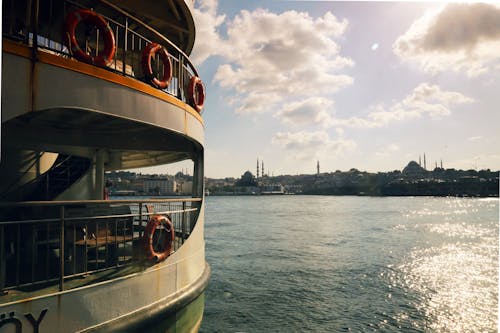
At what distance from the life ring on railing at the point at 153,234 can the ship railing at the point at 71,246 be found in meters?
0.10

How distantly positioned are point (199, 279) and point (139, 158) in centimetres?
709

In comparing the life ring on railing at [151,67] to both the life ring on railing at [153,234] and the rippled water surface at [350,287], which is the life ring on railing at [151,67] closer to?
the life ring on railing at [153,234]

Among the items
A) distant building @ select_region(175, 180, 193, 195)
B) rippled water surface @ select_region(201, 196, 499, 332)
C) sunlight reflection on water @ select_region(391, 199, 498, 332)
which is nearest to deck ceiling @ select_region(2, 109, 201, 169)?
rippled water surface @ select_region(201, 196, 499, 332)

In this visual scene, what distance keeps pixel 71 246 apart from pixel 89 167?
15.1 ft

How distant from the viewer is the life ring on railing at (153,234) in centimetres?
645

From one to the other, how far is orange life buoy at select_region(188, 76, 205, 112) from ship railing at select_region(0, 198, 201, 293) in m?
2.53

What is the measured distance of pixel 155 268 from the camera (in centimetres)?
658

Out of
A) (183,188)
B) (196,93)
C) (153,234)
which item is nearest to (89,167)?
(196,93)

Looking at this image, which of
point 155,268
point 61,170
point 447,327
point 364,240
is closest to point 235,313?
point 155,268

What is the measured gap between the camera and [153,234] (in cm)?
663

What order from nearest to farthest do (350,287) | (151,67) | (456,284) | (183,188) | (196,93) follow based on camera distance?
(151,67), (196,93), (350,287), (456,284), (183,188)

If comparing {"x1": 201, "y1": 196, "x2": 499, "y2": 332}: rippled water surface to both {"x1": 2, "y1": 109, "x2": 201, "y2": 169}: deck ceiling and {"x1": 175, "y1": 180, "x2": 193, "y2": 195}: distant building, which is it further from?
{"x1": 175, "y1": 180, "x2": 193, "y2": 195}: distant building

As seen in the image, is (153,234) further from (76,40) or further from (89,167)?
(89,167)

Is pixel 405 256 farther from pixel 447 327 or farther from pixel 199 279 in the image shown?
pixel 199 279
